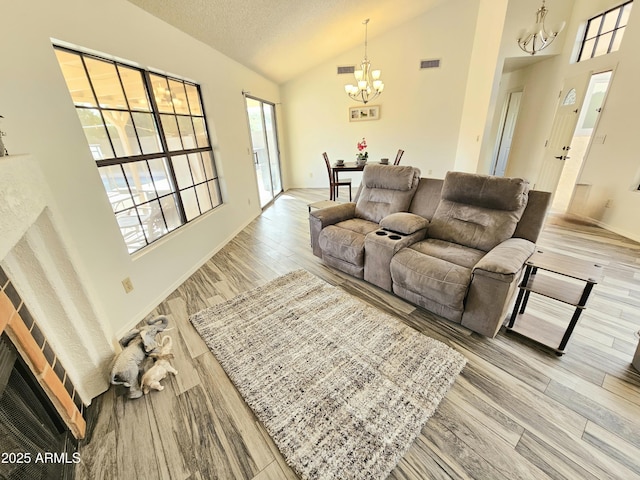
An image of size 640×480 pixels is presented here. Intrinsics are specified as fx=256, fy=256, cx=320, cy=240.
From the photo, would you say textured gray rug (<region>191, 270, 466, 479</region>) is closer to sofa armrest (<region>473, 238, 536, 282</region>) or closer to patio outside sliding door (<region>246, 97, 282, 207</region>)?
sofa armrest (<region>473, 238, 536, 282</region>)

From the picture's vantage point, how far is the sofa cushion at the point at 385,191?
104 inches

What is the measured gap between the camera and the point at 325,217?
276 cm

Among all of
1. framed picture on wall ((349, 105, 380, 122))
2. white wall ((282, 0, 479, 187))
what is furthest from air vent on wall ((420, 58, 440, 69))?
framed picture on wall ((349, 105, 380, 122))

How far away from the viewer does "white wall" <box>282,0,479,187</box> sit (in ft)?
15.7

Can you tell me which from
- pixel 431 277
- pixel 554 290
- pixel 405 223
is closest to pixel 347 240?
pixel 405 223

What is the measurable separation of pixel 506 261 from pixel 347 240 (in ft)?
4.14

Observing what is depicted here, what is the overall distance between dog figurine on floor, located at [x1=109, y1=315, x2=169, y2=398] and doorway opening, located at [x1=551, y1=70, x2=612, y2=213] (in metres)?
5.76

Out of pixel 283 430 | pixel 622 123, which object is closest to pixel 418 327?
pixel 283 430

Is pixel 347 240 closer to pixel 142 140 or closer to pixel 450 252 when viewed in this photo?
pixel 450 252

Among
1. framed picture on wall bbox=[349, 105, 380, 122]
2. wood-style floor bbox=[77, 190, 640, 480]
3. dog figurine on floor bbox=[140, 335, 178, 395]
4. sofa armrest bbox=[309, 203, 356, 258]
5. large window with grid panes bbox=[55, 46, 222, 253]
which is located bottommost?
wood-style floor bbox=[77, 190, 640, 480]

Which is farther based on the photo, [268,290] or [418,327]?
[268,290]

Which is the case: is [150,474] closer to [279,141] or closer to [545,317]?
[545,317]

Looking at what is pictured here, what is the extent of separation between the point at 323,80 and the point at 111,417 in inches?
259

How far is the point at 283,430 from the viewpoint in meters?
1.29
